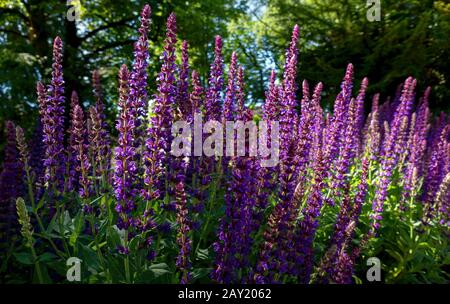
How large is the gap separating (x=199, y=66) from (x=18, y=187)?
552 inches

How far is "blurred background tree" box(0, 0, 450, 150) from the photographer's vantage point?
13.9m

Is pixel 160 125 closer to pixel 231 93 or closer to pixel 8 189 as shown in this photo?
pixel 231 93

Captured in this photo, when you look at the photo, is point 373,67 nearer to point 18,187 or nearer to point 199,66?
point 199,66

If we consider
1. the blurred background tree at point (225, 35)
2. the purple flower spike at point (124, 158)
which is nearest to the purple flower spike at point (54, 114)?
the purple flower spike at point (124, 158)

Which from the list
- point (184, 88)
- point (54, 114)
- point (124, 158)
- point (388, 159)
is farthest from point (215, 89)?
point (388, 159)

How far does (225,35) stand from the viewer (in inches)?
749

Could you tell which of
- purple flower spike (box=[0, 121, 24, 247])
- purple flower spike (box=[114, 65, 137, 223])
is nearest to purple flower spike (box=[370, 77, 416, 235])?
purple flower spike (box=[114, 65, 137, 223])

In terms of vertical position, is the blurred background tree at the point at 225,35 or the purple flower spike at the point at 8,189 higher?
the blurred background tree at the point at 225,35

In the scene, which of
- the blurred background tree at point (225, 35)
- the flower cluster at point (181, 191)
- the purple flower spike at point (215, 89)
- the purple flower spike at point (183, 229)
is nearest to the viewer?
the purple flower spike at point (183, 229)

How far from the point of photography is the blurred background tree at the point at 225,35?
13859 mm

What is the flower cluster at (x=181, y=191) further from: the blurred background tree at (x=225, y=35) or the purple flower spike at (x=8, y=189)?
the blurred background tree at (x=225, y=35)

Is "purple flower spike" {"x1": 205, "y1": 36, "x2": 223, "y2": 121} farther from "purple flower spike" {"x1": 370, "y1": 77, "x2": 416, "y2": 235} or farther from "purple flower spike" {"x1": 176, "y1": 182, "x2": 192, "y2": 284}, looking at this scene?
"purple flower spike" {"x1": 370, "y1": 77, "x2": 416, "y2": 235}
